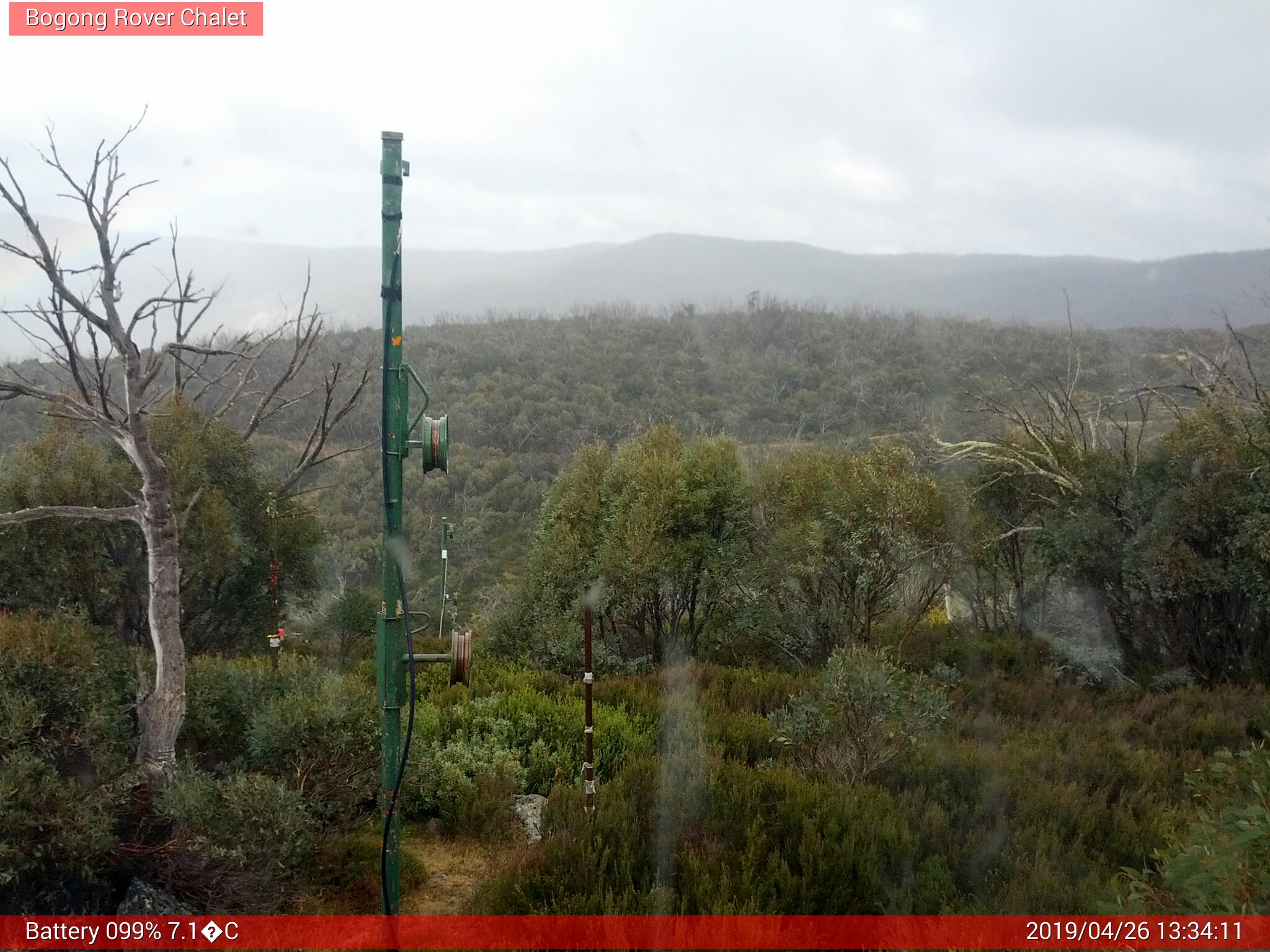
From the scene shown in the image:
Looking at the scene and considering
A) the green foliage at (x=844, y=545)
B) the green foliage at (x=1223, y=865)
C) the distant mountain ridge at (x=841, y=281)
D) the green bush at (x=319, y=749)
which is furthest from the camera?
the distant mountain ridge at (x=841, y=281)

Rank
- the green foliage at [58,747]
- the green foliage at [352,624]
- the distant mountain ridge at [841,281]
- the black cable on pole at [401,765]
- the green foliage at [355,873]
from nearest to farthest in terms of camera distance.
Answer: the black cable on pole at [401,765] → the green foliage at [58,747] → the green foliage at [355,873] → the green foliage at [352,624] → the distant mountain ridge at [841,281]

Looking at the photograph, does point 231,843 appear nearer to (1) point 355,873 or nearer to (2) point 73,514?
(1) point 355,873

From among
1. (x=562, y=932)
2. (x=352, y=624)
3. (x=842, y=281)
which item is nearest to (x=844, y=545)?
(x=352, y=624)

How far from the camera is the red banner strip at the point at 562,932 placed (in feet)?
14.2

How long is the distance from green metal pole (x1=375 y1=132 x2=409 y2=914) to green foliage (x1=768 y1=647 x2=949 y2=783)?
12.8 feet

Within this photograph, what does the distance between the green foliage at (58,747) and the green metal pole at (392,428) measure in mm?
1893

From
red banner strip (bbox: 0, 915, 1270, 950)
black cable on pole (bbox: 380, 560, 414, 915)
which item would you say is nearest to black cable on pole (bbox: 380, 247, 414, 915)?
black cable on pole (bbox: 380, 560, 414, 915)

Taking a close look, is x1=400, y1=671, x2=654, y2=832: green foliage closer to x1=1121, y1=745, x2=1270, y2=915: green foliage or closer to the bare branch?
the bare branch

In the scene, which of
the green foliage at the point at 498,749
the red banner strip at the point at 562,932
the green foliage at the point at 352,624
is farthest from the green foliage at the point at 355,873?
the green foliage at the point at 352,624

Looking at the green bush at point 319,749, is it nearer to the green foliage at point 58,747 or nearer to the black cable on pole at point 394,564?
the green foliage at point 58,747

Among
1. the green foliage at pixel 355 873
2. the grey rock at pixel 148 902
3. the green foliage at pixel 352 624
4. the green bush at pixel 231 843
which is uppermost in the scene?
the green bush at pixel 231 843

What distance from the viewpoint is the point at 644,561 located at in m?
13.1

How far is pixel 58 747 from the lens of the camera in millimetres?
5340

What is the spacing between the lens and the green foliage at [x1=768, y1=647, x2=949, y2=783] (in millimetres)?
6984
